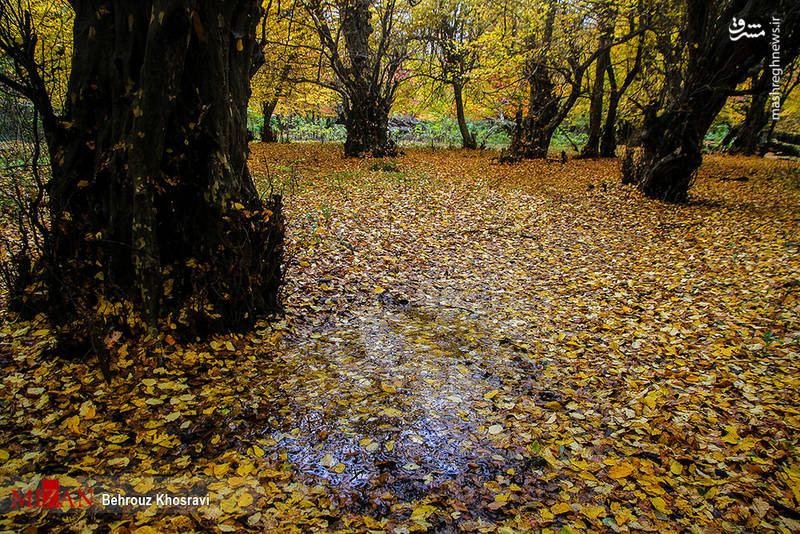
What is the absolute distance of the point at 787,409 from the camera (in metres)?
3.20

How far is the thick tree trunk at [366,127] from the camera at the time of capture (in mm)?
15367

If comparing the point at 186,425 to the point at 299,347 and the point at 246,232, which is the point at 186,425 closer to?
the point at 299,347

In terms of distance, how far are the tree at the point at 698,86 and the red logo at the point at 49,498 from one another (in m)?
12.1

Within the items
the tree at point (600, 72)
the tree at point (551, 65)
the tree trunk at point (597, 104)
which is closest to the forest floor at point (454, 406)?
the tree at point (600, 72)

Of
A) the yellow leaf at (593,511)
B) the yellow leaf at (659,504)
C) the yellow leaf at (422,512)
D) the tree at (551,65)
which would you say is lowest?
the yellow leaf at (422,512)

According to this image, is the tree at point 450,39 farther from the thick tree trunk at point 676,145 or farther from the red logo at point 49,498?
the red logo at point 49,498

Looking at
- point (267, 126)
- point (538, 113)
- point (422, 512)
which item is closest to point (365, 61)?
point (538, 113)

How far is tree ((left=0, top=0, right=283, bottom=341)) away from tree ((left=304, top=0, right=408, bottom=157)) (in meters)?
10.2

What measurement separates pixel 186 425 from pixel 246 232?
1.77 m

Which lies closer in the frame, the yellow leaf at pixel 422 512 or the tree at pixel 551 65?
the yellow leaf at pixel 422 512

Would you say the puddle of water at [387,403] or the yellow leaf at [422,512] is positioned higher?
the puddle of water at [387,403]

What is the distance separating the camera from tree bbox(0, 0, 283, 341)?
316 centimetres

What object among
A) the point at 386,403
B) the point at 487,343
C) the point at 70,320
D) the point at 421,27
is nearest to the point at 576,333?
the point at 487,343

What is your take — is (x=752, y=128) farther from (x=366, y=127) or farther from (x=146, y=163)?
(x=146, y=163)
